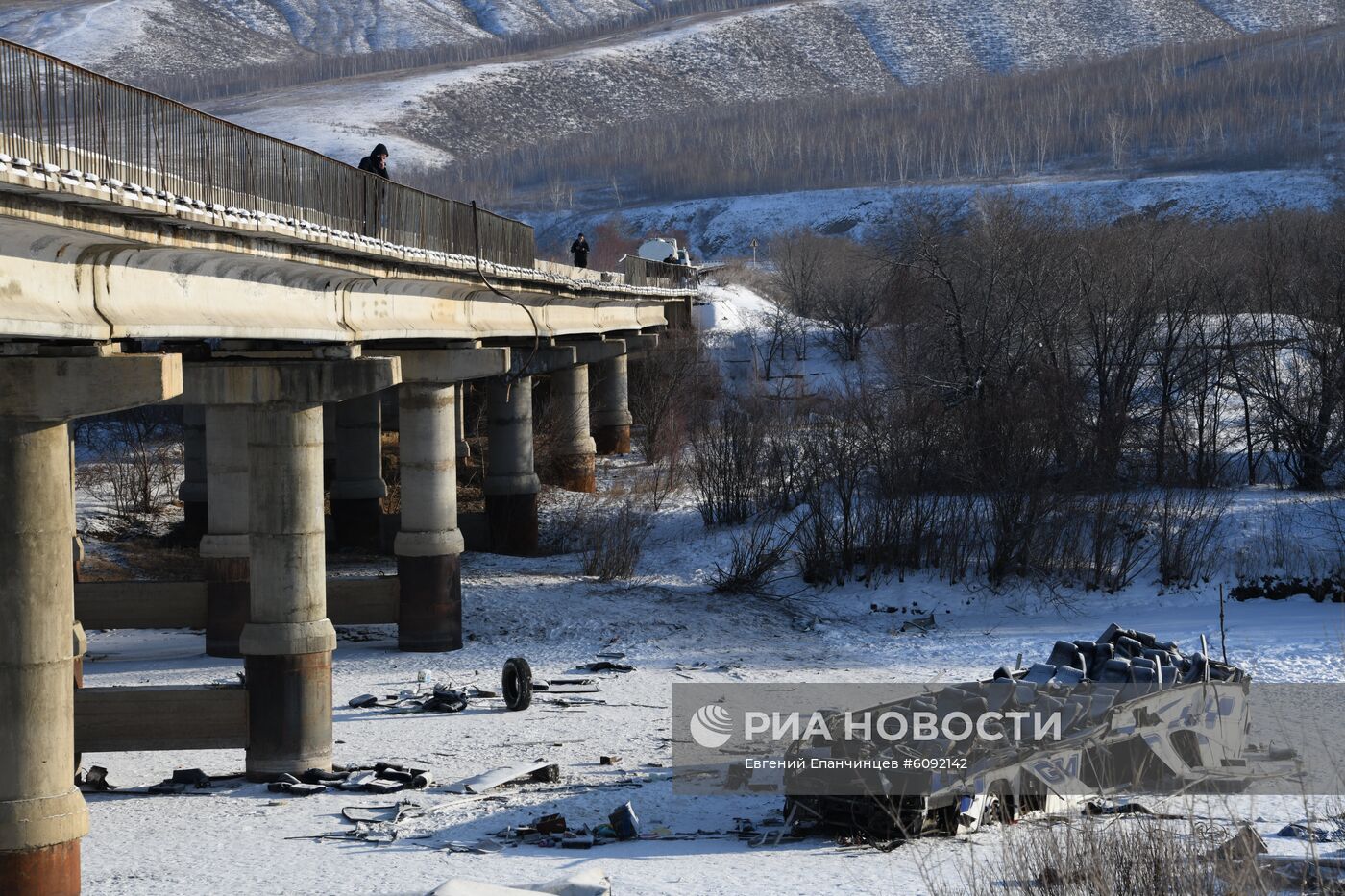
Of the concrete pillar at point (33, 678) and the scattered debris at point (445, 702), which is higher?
the concrete pillar at point (33, 678)

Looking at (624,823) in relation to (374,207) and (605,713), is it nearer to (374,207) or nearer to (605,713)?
(605,713)

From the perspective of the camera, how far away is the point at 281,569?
59.0 feet

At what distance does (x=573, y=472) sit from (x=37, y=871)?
33.2 meters

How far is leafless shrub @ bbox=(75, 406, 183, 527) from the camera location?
3950 cm

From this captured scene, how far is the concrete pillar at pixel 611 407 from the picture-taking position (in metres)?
53.9

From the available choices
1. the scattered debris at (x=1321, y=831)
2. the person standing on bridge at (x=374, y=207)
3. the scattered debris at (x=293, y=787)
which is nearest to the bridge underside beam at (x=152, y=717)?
the scattered debris at (x=293, y=787)

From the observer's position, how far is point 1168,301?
48.1 meters

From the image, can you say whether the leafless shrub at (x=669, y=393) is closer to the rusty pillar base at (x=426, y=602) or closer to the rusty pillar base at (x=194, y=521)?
the rusty pillar base at (x=194, y=521)

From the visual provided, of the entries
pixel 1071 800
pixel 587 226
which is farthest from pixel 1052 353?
pixel 587 226

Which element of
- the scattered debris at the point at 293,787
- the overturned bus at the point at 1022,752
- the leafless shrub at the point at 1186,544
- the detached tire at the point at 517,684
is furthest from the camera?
the leafless shrub at the point at 1186,544

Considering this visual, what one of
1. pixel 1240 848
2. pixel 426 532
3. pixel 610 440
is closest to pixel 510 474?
pixel 426 532

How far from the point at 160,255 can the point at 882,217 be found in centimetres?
14377

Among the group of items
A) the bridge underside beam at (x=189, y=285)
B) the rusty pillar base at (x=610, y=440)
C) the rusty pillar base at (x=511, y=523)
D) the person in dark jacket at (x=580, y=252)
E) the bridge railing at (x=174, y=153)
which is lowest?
the rusty pillar base at (x=511, y=523)

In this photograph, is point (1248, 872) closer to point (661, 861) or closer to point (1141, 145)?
point (661, 861)
